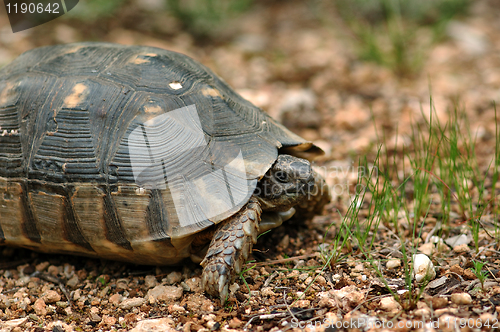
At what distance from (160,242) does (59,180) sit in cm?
73

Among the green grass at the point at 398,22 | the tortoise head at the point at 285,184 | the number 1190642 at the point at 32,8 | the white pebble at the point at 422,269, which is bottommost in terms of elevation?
the white pebble at the point at 422,269

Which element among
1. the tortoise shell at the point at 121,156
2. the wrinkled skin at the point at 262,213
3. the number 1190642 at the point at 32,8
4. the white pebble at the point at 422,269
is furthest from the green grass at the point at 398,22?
the number 1190642 at the point at 32,8

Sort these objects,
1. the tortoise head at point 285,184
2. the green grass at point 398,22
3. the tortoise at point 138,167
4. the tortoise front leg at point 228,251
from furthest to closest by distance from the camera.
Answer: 1. the green grass at point 398,22
2. the tortoise head at point 285,184
3. the tortoise at point 138,167
4. the tortoise front leg at point 228,251

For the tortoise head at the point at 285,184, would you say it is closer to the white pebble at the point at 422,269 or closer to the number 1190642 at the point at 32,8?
the white pebble at the point at 422,269

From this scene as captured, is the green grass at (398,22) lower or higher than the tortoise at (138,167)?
higher

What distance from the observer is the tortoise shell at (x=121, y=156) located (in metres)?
2.46

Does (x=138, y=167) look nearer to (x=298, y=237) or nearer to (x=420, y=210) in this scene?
(x=298, y=237)

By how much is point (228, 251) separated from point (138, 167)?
2.38 feet

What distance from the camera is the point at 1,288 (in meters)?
2.69

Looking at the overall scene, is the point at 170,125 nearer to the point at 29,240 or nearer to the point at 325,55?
the point at 29,240

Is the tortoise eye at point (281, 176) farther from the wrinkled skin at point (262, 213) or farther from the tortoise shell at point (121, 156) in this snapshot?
the tortoise shell at point (121, 156)

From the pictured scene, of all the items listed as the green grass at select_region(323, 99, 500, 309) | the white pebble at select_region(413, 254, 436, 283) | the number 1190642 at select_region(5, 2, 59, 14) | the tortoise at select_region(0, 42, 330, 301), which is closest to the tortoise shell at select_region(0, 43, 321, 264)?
the tortoise at select_region(0, 42, 330, 301)

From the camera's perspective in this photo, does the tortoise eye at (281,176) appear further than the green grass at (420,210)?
Yes

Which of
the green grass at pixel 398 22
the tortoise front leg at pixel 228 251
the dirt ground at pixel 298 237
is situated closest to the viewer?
the dirt ground at pixel 298 237
